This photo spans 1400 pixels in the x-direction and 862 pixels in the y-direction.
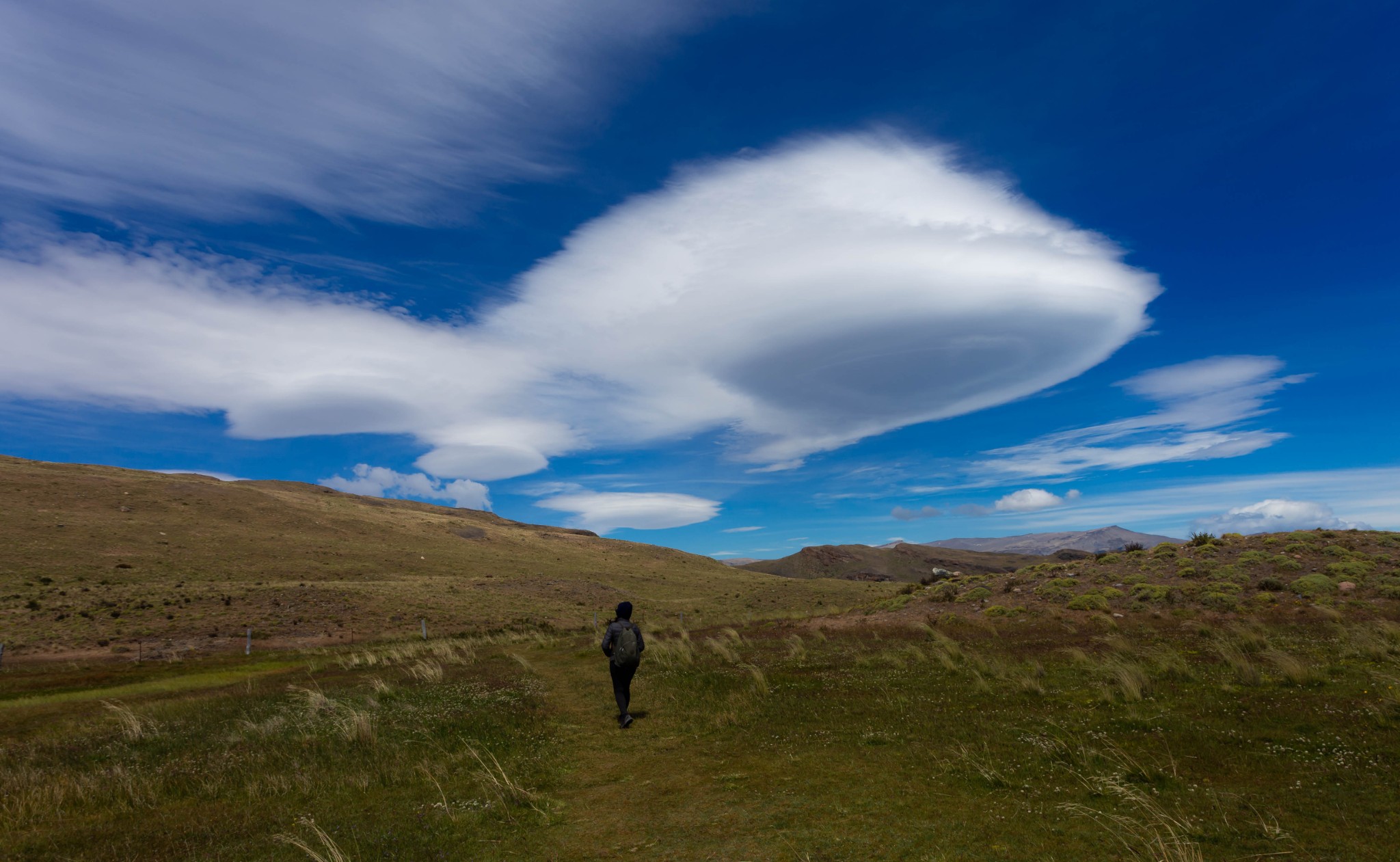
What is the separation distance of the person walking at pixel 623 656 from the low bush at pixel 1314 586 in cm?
2695

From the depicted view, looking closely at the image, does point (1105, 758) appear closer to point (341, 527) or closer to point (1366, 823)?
point (1366, 823)

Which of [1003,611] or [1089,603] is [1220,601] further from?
[1003,611]

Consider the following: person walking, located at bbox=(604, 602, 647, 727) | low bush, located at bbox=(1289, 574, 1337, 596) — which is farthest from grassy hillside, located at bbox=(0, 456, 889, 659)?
person walking, located at bbox=(604, 602, 647, 727)

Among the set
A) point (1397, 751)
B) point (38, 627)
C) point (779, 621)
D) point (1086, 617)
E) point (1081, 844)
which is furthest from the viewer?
point (38, 627)

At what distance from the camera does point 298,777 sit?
8914 mm

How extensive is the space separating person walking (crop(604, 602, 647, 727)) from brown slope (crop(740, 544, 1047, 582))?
10446 centimetres

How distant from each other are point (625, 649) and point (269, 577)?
193 ft

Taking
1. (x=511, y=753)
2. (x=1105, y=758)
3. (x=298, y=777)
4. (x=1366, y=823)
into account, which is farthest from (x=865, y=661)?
(x=298, y=777)

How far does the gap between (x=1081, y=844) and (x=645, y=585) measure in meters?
76.6

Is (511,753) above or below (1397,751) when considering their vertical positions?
below

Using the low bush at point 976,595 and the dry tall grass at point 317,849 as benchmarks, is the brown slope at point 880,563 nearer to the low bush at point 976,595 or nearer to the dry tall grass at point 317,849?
the low bush at point 976,595

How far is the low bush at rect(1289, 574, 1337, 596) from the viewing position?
23.2 meters

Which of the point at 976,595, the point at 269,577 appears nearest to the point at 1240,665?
the point at 976,595

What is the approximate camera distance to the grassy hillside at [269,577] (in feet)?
129
